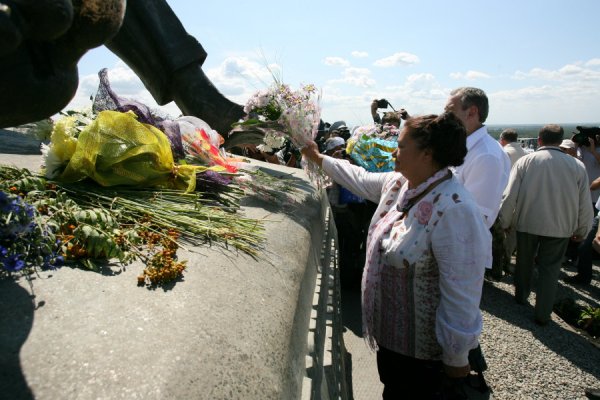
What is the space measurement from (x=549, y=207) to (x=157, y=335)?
192 inches

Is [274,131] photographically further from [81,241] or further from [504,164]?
[81,241]

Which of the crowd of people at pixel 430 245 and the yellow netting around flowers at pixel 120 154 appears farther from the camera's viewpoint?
the crowd of people at pixel 430 245

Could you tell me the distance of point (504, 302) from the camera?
17.8ft

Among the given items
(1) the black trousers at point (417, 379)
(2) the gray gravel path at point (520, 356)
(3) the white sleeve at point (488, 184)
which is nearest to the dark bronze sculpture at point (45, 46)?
(1) the black trousers at point (417, 379)

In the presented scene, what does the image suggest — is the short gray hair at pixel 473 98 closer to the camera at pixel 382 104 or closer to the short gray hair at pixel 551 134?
the short gray hair at pixel 551 134

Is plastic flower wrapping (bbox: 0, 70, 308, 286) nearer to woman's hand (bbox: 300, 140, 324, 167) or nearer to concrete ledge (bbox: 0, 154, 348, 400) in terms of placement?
concrete ledge (bbox: 0, 154, 348, 400)

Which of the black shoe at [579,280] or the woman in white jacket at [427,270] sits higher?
the woman in white jacket at [427,270]

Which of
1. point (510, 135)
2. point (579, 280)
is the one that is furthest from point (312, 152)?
point (579, 280)

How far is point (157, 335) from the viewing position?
3.35 feet

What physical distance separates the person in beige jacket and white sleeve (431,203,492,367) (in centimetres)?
335

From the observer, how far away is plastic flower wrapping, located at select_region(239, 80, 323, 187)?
2.95 metres

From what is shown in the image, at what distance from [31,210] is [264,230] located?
1.03 meters

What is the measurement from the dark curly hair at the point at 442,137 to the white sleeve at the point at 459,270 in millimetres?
275

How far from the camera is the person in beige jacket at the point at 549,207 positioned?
4.82m
